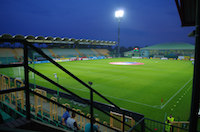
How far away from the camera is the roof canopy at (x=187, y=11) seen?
3.71 meters

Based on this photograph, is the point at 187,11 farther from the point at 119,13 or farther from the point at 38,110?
the point at 119,13

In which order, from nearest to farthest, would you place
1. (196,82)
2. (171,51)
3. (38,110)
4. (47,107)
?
(196,82) → (38,110) → (47,107) → (171,51)

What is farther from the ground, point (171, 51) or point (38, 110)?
point (171, 51)

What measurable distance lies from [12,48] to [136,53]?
5766 cm

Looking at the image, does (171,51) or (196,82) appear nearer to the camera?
(196,82)

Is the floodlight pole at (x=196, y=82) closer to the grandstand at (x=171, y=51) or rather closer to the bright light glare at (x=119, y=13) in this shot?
the bright light glare at (x=119, y=13)

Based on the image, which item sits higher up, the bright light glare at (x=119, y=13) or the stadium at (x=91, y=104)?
the bright light glare at (x=119, y=13)

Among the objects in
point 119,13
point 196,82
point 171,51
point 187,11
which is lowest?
point 196,82

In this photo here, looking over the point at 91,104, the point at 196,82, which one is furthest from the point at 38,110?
the point at 196,82

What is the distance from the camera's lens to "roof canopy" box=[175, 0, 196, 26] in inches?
146

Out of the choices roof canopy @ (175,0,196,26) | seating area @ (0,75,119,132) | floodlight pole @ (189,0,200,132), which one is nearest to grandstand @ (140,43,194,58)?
seating area @ (0,75,119,132)

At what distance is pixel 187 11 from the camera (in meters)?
4.02

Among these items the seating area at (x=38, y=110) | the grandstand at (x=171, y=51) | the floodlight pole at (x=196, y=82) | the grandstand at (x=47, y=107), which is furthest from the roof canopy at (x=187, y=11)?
the grandstand at (x=171, y=51)

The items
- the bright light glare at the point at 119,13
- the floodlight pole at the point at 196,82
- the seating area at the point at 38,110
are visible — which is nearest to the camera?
the floodlight pole at the point at 196,82
